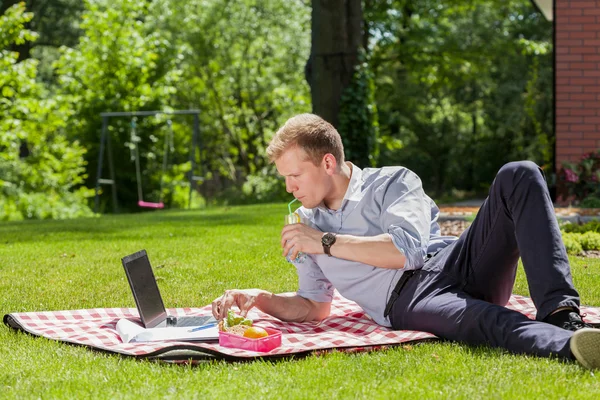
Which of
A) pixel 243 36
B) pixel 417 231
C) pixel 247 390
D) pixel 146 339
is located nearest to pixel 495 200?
pixel 417 231

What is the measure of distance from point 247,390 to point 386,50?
19585mm

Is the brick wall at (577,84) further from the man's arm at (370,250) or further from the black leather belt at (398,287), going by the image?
the man's arm at (370,250)

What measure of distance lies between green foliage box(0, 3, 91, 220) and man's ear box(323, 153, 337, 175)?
1277 centimetres

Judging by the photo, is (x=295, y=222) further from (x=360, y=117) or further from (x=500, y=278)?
(x=360, y=117)

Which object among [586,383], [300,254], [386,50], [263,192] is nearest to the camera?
[586,383]

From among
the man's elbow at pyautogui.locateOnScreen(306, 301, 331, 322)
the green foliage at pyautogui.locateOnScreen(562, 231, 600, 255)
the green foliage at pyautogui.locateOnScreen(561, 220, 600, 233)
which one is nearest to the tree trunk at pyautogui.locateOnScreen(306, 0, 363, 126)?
the green foliage at pyautogui.locateOnScreen(561, 220, 600, 233)

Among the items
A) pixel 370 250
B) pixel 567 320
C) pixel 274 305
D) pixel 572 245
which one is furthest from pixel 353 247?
pixel 572 245

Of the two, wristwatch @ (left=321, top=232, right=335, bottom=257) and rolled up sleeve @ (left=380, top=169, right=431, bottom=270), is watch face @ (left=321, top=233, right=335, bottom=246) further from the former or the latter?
rolled up sleeve @ (left=380, top=169, right=431, bottom=270)

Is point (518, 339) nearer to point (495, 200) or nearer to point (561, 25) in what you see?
point (495, 200)

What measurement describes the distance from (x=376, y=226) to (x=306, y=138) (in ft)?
1.81

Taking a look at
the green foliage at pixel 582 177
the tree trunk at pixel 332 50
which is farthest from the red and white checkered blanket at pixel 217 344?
the tree trunk at pixel 332 50

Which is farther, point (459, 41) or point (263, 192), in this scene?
point (459, 41)

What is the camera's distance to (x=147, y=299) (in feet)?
13.5

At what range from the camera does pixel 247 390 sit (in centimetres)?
298
